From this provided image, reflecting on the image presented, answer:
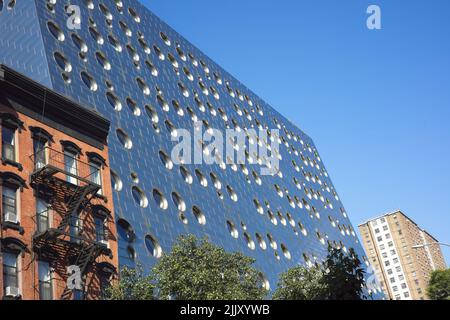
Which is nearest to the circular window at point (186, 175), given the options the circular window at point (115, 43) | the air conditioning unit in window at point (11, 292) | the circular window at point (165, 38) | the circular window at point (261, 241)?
the circular window at point (261, 241)

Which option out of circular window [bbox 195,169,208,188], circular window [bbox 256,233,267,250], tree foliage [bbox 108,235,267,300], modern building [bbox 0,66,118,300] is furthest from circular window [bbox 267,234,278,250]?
modern building [bbox 0,66,118,300]

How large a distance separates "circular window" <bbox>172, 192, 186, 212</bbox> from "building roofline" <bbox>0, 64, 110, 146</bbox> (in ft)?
44.7

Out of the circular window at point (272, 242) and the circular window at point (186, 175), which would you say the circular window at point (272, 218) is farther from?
the circular window at point (186, 175)

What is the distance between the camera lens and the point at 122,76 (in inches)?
2066

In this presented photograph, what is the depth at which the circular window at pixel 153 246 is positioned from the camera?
4297 centimetres

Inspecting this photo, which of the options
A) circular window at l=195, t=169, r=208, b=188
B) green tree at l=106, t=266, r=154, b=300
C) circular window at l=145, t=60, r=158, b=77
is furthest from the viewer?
circular window at l=145, t=60, r=158, b=77

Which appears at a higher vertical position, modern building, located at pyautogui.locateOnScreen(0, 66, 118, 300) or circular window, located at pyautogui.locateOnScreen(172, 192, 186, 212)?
circular window, located at pyautogui.locateOnScreen(172, 192, 186, 212)

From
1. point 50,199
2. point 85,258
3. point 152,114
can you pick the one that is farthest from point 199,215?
point 50,199

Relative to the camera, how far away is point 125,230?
4103cm

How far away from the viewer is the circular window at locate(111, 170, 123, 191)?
4245 centimetres

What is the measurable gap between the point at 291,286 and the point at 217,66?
43.5m

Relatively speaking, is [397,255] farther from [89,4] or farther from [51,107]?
[51,107]

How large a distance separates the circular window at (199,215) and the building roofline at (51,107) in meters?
16.2

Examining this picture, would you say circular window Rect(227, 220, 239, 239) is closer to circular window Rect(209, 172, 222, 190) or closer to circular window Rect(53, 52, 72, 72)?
circular window Rect(209, 172, 222, 190)
